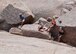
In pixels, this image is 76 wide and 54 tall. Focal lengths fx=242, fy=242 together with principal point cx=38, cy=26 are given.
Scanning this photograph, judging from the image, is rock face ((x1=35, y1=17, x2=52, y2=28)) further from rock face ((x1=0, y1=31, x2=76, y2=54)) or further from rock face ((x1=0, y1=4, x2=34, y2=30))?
rock face ((x1=0, y1=31, x2=76, y2=54))

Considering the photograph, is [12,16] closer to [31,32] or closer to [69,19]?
[31,32]

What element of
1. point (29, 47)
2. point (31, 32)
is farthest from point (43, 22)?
point (29, 47)

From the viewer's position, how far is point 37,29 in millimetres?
9000

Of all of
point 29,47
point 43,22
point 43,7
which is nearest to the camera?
point 29,47

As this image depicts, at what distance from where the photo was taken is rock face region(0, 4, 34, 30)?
33.0 feet

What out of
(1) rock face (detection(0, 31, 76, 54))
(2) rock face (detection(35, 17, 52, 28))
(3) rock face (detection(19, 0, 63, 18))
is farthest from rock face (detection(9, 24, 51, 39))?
(3) rock face (detection(19, 0, 63, 18))

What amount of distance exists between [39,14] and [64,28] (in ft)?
8.02

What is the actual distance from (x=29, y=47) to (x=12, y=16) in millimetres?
3038

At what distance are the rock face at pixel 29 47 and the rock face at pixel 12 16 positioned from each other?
179 centimetres

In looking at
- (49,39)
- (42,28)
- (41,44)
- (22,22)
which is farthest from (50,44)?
(22,22)

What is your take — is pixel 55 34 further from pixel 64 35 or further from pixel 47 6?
pixel 47 6

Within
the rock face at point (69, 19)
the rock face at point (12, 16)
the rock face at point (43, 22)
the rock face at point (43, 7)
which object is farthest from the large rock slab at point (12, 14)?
the rock face at point (69, 19)

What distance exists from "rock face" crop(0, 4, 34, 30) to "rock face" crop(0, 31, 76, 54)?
179 centimetres

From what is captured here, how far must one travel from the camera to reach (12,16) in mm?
10133
